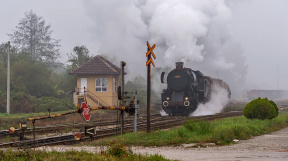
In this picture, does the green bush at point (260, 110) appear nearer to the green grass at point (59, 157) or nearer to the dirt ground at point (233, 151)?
the dirt ground at point (233, 151)

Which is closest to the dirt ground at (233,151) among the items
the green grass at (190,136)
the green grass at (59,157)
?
the green grass at (190,136)

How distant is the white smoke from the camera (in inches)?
1076

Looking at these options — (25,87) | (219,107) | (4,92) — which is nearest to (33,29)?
(25,87)

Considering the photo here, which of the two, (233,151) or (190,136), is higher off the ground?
(190,136)

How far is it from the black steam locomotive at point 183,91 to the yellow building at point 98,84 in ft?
30.4

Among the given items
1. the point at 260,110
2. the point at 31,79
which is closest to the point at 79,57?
the point at 31,79

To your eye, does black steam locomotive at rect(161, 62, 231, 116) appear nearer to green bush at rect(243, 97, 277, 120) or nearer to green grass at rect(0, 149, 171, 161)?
green bush at rect(243, 97, 277, 120)

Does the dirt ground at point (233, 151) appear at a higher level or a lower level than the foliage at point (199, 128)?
lower

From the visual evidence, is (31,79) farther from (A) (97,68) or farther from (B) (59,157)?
(B) (59,157)

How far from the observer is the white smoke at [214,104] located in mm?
27328

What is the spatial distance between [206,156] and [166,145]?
2.71 m

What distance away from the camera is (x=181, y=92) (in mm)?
25672

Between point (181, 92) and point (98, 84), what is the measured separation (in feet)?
37.7

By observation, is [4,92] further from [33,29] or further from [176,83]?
[33,29]
